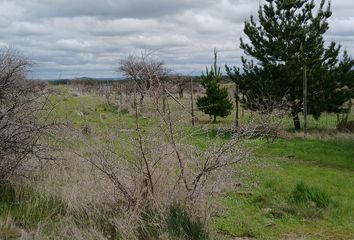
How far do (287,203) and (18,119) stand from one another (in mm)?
4933

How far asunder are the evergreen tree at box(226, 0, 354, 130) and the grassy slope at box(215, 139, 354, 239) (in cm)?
687

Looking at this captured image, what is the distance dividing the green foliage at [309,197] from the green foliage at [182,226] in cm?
286

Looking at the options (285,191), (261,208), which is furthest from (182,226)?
(285,191)

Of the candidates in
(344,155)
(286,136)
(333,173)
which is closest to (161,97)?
(333,173)

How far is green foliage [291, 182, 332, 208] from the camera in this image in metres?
8.10

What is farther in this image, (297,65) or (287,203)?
(297,65)

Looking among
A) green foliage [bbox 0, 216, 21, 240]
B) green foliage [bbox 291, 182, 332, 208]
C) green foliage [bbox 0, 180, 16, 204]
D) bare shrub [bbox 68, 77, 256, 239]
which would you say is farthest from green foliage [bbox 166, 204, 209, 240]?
green foliage [bbox 0, 180, 16, 204]

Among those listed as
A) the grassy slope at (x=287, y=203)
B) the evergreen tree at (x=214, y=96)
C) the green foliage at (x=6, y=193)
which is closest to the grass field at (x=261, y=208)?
the grassy slope at (x=287, y=203)

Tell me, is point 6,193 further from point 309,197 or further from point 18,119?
point 309,197

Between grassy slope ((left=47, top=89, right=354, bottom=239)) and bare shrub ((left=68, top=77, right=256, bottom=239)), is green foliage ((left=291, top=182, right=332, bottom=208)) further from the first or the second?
bare shrub ((left=68, top=77, right=256, bottom=239))

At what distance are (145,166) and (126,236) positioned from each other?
0.99m

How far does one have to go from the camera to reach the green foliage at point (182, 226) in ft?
18.8

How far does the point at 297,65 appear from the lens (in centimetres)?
2036

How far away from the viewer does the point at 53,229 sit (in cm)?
658
